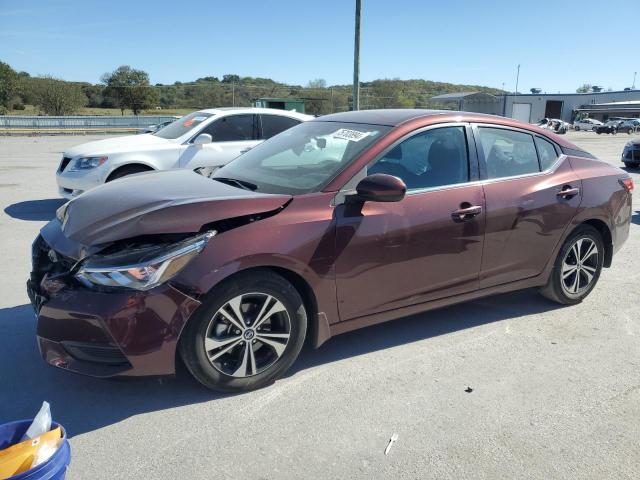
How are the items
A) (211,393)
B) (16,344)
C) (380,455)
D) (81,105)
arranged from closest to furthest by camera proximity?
1. (380,455)
2. (211,393)
3. (16,344)
4. (81,105)

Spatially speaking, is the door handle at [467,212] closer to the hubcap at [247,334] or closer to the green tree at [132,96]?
the hubcap at [247,334]

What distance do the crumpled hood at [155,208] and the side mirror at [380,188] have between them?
18.6 inches

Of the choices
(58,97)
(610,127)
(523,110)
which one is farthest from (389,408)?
(523,110)

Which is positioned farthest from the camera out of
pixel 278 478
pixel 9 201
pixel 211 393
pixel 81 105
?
pixel 81 105

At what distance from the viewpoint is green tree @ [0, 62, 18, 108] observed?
44.9 metres

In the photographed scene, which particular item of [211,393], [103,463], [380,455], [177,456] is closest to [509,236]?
[380,455]

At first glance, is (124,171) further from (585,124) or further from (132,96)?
(585,124)

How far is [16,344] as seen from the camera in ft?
12.2

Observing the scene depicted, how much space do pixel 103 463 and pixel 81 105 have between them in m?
48.1

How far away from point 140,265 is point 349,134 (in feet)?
6.02

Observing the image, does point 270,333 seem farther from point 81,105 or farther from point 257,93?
point 81,105

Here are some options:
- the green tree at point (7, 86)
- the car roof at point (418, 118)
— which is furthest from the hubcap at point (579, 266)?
the green tree at point (7, 86)

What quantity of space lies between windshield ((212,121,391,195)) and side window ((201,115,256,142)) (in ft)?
14.2

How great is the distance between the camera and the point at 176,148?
8164 mm
